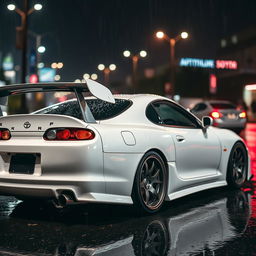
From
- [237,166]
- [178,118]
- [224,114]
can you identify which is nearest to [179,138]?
[178,118]

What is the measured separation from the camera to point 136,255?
4.41 m

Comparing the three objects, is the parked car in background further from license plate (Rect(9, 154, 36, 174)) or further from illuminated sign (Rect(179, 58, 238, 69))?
illuminated sign (Rect(179, 58, 238, 69))

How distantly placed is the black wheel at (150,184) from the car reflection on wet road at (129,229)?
0.14 meters

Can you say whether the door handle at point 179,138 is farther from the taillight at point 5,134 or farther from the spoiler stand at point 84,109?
the taillight at point 5,134

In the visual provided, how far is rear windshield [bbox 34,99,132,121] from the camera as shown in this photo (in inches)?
245

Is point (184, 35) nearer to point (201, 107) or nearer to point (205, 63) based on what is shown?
point (201, 107)

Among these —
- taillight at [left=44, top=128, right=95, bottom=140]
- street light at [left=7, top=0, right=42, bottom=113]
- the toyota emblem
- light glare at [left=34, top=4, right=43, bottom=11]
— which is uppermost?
light glare at [left=34, top=4, right=43, bottom=11]

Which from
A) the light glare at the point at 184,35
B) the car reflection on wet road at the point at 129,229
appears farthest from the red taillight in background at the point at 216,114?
the light glare at the point at 184,35

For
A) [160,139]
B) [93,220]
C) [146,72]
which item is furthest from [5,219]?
[146,72]

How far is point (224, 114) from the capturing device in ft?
72.4

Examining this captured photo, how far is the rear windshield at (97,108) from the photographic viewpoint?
6234 millimetres

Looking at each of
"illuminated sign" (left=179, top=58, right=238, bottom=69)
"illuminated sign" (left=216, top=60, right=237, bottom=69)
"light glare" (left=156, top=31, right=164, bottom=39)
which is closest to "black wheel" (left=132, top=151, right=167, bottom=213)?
"light glare" (left=156, top=31, right=164, bottom=39)

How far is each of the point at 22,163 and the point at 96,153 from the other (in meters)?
0.81

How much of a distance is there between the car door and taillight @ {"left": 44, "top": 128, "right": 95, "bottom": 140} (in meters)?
1.35
